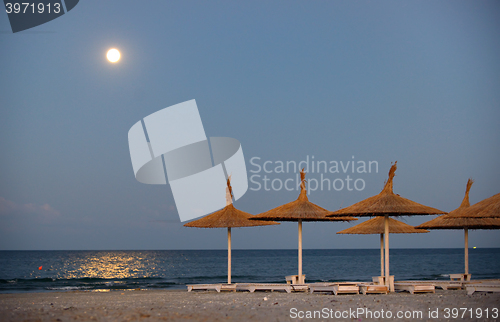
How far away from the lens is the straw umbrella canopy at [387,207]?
11609 millimetres

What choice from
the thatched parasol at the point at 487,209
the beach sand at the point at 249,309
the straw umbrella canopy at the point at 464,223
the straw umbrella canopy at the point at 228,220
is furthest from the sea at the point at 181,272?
the thatched parasol at the point at 487,209

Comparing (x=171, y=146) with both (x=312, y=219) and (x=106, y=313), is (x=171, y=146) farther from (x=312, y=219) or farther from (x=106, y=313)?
(x=106, y=313)

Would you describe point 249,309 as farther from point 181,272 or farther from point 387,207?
point 181,272

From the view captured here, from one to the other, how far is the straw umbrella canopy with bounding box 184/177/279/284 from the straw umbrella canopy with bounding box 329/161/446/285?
9.11 feet

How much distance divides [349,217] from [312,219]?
3.71 ft

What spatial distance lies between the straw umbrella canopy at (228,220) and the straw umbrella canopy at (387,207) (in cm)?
278

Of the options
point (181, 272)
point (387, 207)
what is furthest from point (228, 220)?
point (181, 272)

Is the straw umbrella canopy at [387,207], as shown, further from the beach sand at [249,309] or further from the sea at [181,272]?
the sea at [181,272]

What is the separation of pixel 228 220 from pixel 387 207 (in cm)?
459

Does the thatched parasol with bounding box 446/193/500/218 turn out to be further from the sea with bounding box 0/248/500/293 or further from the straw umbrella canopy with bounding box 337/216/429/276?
the sea with bounding box 0/248/500/293

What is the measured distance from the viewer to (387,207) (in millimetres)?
11680

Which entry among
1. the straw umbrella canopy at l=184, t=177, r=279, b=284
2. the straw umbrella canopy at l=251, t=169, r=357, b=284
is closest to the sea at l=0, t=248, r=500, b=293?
the straw umbrella canopy at l=184, t=177, r=279, b=284

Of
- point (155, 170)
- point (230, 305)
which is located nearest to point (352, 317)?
point (230, 305)

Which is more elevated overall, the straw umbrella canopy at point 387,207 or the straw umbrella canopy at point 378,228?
the straw umbrella canopy at point 387,207
